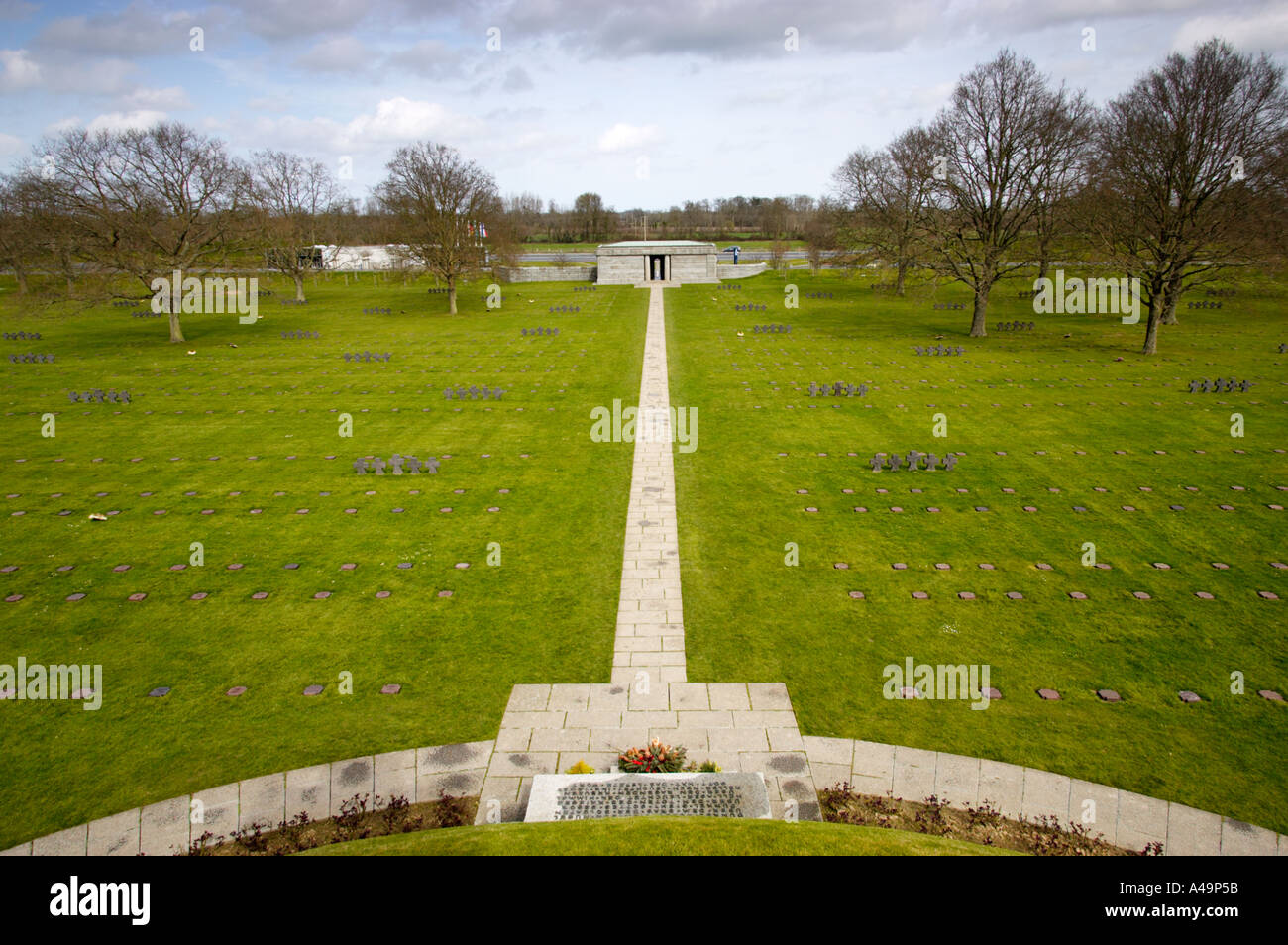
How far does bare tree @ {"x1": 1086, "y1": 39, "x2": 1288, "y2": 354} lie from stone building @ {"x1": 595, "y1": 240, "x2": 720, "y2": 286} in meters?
37.4

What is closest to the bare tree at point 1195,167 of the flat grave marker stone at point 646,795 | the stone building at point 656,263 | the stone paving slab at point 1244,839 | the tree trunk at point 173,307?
the stone paving slab at point 1244,839

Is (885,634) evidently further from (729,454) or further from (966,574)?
(729,454)

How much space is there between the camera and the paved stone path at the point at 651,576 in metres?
10.5

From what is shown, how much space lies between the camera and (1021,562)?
13141 millimetres

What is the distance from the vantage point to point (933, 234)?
35.7 meters

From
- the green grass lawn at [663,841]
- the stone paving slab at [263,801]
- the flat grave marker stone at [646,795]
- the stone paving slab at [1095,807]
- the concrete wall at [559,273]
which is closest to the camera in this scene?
the green grass lawn at [663,841]

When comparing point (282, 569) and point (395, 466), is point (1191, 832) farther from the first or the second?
point (395, 466)

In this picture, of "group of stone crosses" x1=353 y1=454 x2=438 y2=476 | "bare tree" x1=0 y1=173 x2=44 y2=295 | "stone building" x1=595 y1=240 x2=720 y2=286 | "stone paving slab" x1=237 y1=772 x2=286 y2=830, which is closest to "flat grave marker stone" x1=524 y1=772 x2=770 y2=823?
"stone paving slab" x1=237 y1=772 x2=286 y2=830

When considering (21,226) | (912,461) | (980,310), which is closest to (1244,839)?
(912,461)

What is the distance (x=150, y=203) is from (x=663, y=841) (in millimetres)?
43914

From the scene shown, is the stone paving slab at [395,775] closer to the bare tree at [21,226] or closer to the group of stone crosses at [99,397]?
the group of stone crosses at [99,397]

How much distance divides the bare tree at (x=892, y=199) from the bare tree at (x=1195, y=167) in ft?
29.1

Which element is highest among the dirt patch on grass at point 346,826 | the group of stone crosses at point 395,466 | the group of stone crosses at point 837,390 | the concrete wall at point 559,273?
the concrete wall at point 559,273
